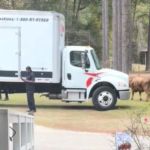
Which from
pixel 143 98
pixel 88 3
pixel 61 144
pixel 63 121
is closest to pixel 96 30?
pixel 88 3

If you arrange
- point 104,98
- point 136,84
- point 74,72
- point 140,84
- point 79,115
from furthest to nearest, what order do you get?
point 136,84
point 140,84
point 104,98
point 74,72
point 79,115

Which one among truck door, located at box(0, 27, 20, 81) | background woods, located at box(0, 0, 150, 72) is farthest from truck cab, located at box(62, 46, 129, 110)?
background woods, located at box(0, 0, 150, 72)

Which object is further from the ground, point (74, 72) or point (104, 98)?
point (74, 72)

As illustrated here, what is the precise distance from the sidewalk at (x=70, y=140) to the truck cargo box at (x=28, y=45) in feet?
19.6

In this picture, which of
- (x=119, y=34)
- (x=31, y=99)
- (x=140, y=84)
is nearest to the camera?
(x=31, y=99)

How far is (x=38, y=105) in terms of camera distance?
27219 mm

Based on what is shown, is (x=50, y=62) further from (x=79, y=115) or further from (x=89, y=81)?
(x=79, y=115)

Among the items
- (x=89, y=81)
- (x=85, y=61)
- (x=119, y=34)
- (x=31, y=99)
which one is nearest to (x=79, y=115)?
(x=31, y=99)

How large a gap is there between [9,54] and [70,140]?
8911mm

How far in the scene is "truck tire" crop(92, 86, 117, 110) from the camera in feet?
81.9

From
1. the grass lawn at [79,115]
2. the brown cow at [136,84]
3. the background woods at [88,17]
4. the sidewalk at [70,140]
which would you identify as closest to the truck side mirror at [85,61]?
the grass lawn at [79,115]

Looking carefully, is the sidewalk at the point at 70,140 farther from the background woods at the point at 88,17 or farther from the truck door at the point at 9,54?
the background woods at the point at 88,17

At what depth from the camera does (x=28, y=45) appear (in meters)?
24.8

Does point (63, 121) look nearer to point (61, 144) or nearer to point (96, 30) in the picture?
point (61, 144)
